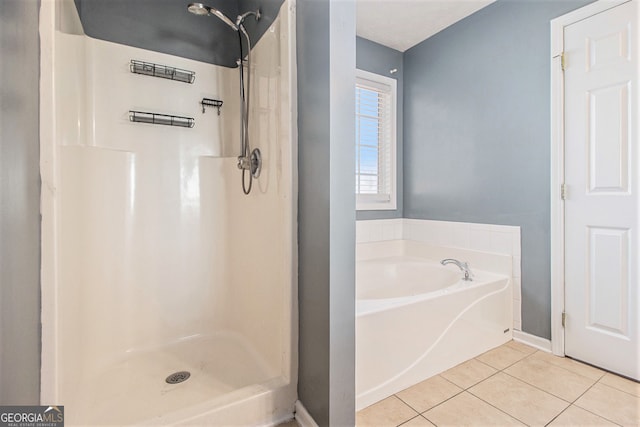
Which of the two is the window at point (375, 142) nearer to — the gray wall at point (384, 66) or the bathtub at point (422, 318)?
the gray wall at point (384, 66)

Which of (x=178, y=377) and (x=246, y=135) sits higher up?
(x=246, y=135)

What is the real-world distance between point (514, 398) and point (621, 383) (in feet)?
2.17

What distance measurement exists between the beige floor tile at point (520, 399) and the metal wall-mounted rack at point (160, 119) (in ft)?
7.42

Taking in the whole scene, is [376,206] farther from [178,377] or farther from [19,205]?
[19,205]

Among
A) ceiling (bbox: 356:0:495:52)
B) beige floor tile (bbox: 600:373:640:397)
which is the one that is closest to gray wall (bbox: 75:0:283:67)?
ceiling (bbox: 356:0:495:52)

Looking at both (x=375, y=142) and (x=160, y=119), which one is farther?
(x=375, y=142)

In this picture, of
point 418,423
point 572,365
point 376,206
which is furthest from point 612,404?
point 376,206

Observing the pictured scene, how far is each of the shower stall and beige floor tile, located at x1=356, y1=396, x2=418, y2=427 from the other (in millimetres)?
366

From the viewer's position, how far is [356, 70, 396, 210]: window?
2.87 meters

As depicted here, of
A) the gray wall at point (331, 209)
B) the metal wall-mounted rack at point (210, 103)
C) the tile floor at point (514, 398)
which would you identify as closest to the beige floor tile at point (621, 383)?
the tile floor at point (514, 398)

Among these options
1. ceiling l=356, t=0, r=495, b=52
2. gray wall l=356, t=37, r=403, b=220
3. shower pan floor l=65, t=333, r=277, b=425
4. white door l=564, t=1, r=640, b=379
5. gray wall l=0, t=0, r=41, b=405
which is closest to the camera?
gray wall l=0, t=0, r=41, b=405

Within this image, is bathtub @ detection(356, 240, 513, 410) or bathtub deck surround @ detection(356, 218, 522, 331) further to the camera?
bathtub deck surround @ detection(356, 218, 522, 331)

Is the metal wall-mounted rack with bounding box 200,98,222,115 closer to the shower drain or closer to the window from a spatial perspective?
the window

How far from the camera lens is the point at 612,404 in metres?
1.48
